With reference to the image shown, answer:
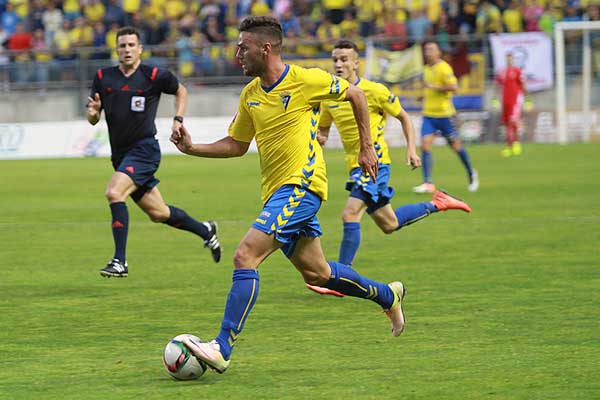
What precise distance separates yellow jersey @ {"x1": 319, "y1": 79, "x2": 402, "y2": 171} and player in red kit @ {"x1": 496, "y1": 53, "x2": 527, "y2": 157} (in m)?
16.8

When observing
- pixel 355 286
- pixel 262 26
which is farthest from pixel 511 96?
pixel 262 26

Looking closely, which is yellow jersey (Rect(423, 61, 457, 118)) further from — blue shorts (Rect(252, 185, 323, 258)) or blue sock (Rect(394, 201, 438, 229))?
blue shorts (Rect(252, 185, 323, 258))

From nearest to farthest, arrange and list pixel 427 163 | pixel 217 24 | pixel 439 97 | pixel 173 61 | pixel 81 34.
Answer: pixel 427 163 < pixel 439 97 < pixel 173 61 < pixel 217 24 < pixel 81 34

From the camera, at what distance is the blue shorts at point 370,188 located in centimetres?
1002

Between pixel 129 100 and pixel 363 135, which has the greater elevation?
pixel 363 135

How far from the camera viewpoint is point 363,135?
682 cm

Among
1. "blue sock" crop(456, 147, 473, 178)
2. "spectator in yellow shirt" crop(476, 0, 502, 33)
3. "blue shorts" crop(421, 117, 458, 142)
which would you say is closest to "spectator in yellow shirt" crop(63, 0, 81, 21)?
"spectator in yellow shirt" crop(476, 0, 502, 33)

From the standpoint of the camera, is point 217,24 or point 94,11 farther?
point 94,11

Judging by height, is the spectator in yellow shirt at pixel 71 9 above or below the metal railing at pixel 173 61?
above

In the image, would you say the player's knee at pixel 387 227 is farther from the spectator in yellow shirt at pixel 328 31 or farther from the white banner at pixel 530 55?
the spectator in yellow shirt at pixel 328 31

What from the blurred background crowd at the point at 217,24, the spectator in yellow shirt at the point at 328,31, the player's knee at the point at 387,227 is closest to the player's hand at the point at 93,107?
the player's knee at the point at 387,227

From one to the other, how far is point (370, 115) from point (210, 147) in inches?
126

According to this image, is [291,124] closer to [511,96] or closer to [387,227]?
[387,227]

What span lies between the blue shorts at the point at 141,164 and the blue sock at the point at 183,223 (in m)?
0.42
